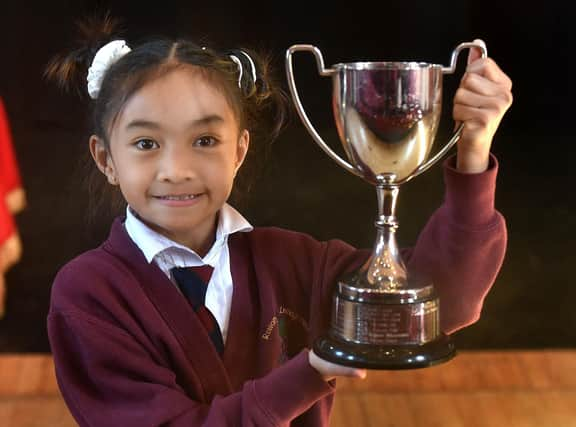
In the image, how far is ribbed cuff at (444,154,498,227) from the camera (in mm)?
1006

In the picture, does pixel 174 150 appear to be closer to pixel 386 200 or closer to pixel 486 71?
pixel 386 200

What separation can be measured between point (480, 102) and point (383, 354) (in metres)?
0.28

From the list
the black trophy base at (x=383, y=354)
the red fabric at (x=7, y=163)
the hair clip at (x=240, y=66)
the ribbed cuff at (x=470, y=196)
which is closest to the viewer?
the black trophy base at (x=383, y=354)

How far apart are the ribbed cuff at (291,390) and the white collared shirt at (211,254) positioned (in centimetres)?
13

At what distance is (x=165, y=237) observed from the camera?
1.07 metres

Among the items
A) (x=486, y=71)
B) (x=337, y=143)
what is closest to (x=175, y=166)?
(x=486, y=71)

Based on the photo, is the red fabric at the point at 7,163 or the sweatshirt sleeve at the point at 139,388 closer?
the sweatshirt sleeve at the point at 139,388

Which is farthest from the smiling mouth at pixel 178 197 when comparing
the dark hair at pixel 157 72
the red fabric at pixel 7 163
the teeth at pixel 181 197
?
the red fabric at pixel 7 163

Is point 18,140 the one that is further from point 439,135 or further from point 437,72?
point 437,72

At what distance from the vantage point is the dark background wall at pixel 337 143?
1.79 metres

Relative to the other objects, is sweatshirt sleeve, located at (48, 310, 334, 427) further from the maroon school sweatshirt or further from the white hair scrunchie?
the white hair scrunchie

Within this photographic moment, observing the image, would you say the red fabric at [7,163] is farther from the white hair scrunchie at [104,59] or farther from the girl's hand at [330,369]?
the girl's hand at [330,369]

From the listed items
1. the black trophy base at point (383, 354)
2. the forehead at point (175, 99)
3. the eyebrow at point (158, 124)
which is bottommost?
the black trophy base at point (383, 354)

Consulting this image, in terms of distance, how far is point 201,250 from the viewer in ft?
3.64
